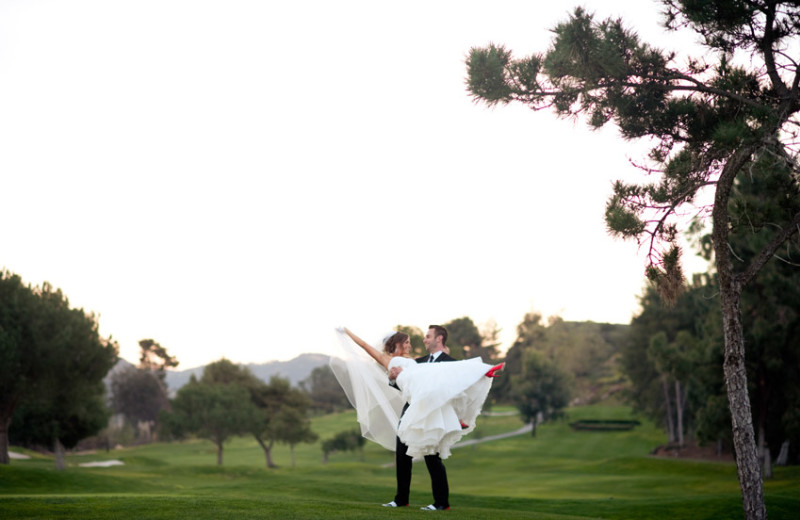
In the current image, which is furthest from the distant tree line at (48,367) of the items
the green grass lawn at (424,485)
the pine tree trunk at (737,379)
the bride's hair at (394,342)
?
the pine tree trunk at (737,379)

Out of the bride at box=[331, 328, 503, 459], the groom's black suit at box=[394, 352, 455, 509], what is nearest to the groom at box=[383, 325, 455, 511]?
the groom's black suit at box=[394, 352, 455, 509]

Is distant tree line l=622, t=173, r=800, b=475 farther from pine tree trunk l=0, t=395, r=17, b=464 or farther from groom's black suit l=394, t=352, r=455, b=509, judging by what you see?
pine tree trunk l=0, t=395, r=17, b=464

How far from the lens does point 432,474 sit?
418 inches

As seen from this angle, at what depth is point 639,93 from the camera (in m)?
14.0

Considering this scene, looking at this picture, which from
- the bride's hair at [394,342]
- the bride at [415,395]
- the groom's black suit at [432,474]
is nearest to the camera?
the bride at [415,395]

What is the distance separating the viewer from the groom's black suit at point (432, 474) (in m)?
10.7

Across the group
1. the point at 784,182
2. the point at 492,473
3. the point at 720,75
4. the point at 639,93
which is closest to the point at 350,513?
the point at 639,93

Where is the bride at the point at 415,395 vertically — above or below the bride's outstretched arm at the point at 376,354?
below

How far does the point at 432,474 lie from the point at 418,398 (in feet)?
4.21

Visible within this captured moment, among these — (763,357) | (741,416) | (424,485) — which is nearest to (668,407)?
(424,485)

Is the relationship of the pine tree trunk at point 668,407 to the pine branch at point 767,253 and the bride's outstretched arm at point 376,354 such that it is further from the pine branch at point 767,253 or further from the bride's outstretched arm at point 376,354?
the bride's outstretched arm at point 376,354

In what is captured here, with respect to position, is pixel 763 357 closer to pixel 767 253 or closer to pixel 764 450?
pixel 764 450

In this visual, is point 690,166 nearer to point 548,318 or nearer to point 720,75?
point 720,75

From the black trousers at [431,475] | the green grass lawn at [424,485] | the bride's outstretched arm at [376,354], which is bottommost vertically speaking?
the green grass lawn at [424,485]
